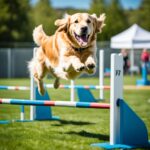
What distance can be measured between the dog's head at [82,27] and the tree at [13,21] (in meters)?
40.9

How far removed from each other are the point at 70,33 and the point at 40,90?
1537mm

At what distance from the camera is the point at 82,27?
6.97 metres

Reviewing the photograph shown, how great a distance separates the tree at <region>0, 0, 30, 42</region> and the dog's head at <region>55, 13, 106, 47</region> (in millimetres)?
40923

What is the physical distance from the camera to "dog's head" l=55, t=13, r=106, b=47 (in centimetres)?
704

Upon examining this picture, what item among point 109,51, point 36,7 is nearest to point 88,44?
point 109,51

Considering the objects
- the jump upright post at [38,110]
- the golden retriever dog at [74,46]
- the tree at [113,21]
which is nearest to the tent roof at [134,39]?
the jump upright post at [38,110]

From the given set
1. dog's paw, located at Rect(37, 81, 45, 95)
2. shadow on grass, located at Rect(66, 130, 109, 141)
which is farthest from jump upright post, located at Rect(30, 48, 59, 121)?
shadow on grass, located at Rect(66, 130, 109, 141)

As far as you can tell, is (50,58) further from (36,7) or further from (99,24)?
(36,7)

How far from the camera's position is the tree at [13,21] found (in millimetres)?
48747

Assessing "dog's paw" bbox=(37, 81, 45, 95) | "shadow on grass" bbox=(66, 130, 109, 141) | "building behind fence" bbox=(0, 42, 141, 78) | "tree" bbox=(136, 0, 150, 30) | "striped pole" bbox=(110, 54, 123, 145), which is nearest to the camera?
"striped pole" bbox=(110, 54, 123, 145)

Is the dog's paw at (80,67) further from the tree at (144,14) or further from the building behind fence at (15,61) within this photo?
the tree at (144,14)

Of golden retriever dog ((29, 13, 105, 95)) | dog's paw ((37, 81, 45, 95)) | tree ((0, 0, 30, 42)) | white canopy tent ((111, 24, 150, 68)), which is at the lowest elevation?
dog's paw ((37, 81, 45, 95))

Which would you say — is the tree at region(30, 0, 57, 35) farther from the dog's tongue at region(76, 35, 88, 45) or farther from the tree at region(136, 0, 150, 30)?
the dog's tongue at region(76, 35, 88, 45)

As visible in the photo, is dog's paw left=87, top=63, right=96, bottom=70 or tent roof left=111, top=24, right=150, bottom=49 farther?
tent roof left=111, top=24, right=150, bottom=49
